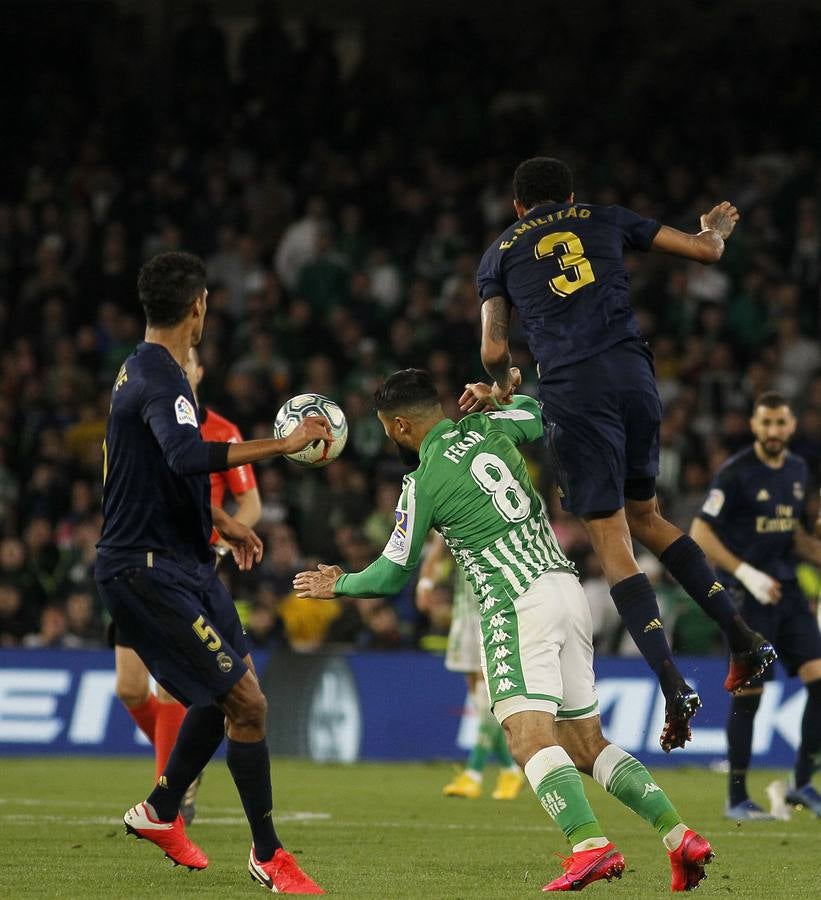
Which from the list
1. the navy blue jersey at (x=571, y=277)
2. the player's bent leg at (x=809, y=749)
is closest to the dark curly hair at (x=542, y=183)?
the navy blue jersey at (x=571, y=277)

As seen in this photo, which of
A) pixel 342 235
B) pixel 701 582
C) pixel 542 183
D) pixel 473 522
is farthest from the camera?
pixel 342 235

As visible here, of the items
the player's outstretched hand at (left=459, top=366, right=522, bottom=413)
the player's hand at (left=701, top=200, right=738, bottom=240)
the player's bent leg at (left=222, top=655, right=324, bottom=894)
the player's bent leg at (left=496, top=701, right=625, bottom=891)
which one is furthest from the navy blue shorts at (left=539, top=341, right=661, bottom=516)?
the player's bent leg at (left=222, top=655, right=324, bottom=894)

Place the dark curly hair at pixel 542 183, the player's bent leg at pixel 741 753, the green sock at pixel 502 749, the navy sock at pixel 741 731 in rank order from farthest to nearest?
the green sock at pixel 502 749 → the navy sock at pixel 741 731 → the player's bent leg at pixel 741 753 → the dark curly hair at pixel 542 183

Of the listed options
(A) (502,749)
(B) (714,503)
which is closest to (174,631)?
(B) (714,503)

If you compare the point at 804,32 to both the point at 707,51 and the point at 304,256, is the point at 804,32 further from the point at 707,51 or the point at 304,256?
the point at 304,256

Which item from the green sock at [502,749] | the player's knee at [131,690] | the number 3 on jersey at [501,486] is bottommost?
the green sock at [502,749]

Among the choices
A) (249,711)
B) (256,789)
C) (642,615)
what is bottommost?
(256,789)

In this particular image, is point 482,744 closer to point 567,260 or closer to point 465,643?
point 465,643

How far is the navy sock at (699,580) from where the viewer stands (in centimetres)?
747

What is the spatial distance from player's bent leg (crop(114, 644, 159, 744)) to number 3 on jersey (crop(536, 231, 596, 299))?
323 cm

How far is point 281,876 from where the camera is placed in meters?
6.78

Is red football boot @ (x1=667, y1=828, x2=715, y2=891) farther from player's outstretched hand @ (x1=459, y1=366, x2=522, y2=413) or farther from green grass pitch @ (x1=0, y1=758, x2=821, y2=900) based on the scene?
player's outstretched hand @ (x1=459, y1=366, x2=522, y2=413)

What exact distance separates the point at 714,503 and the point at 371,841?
333 centimetres

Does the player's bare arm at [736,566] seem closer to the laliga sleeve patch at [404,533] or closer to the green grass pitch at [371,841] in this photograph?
the green grass pitch at [371,841]
